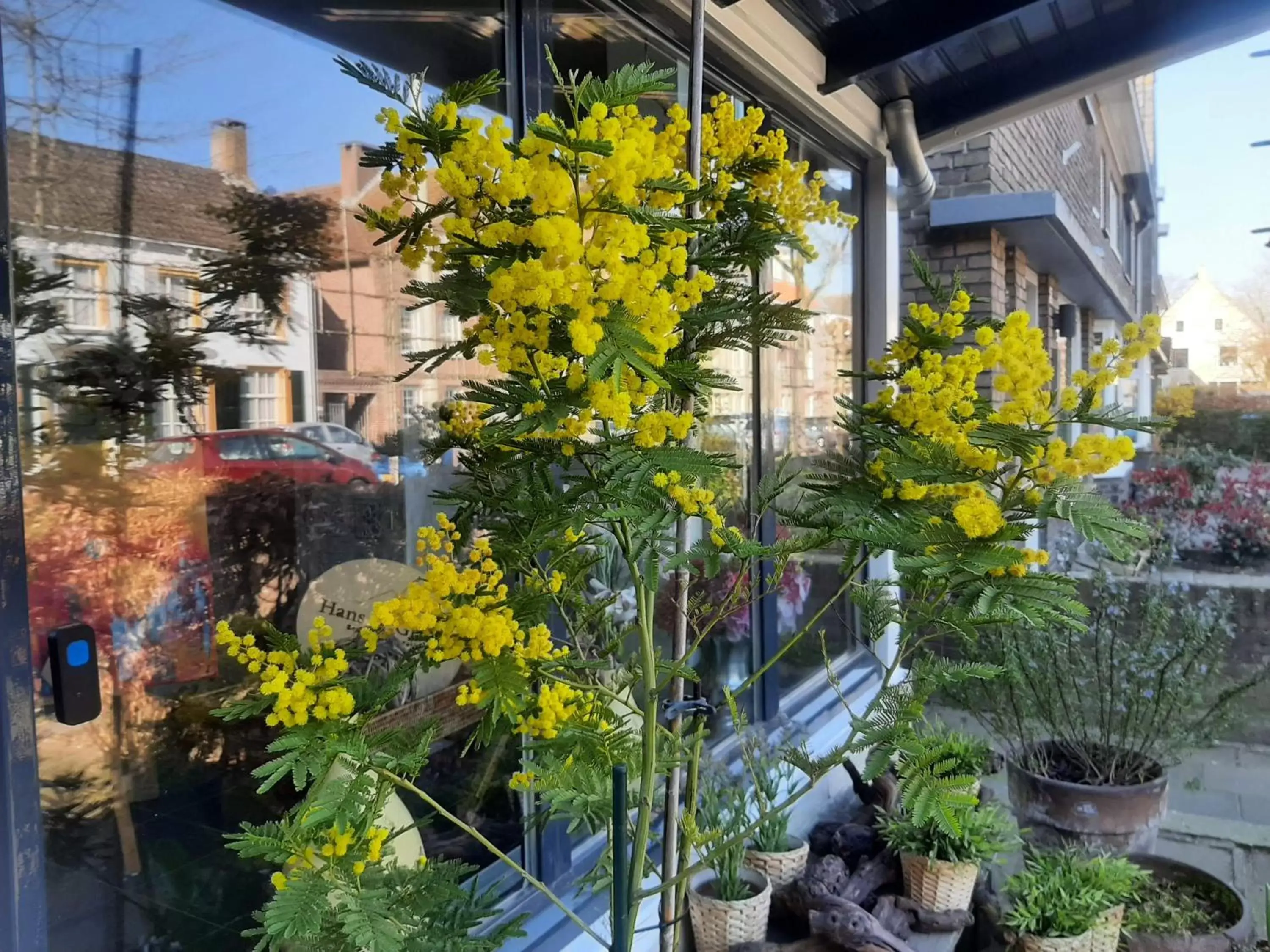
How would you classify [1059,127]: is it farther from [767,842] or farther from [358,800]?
[358,800]

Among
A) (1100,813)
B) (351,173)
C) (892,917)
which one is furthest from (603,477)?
(1100,813)

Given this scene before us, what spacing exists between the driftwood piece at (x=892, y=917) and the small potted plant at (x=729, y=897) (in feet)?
0.92

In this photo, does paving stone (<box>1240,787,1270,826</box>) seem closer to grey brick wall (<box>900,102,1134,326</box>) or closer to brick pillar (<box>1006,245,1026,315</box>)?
grey brick wall (<box>900,102,1134,326</box>)

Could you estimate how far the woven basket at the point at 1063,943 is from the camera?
2041mm

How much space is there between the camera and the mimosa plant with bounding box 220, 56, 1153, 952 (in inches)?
34.5

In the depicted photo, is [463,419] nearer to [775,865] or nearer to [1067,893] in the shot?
[775,865]

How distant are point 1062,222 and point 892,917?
3453 mm

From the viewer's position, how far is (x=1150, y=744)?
2744mm

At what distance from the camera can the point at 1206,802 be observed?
3332 mm

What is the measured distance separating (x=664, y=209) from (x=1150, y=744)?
103 inches

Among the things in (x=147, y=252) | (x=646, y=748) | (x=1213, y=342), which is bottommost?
(x=646, y=748)

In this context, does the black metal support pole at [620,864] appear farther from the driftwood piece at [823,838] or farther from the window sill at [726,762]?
the driftwood piece at [823,838]

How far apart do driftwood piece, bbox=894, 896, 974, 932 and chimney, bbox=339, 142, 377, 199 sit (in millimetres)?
2093


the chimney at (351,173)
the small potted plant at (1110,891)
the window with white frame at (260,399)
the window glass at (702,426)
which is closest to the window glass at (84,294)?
the window with white frame at (260,399)
